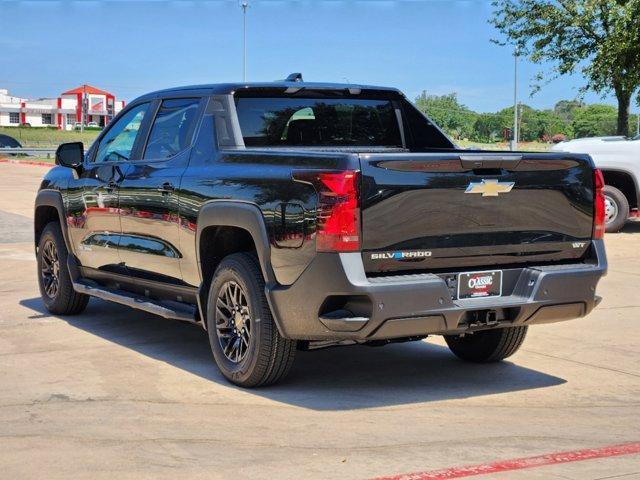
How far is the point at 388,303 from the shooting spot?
579 centimetres

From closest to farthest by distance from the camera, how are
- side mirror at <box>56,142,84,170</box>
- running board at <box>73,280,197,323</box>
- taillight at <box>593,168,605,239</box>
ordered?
1. taillight at <box>593,168,605,239</box>
2. running board at <box>73,280,197,323</box>
3. side mirror at <box>56,142,84,170</box>

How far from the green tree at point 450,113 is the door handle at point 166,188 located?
91104mm

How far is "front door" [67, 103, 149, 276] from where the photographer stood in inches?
319

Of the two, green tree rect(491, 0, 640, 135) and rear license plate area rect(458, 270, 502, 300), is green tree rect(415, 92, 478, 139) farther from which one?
rear license plate area rect(458, 270, 502, 300)

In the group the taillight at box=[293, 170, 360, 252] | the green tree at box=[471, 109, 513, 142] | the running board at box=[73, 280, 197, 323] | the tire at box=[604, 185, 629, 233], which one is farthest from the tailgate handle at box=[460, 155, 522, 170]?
the green tree at box=[471, 109, 513, 142]

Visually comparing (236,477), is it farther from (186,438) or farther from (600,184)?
(600,184)

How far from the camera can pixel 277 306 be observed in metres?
6.06

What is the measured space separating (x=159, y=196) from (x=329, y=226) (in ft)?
6.56

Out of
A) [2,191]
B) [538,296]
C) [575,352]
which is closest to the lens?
[538,296]

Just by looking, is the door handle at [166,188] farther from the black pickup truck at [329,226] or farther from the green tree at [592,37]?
the green tree at [592,37]

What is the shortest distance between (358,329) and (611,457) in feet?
4.89

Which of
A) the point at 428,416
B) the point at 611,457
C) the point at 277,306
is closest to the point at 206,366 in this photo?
the point at 277,306

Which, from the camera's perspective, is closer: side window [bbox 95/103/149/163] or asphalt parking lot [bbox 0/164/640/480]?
asphalt parking lot [bbox 0/164/640/480]

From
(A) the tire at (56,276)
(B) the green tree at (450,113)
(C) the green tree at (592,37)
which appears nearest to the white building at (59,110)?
(B) the green tree at (450,113)
